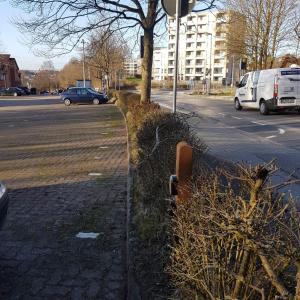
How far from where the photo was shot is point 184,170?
329 cm

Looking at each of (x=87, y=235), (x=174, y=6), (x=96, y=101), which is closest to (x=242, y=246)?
(x=87, y=235)

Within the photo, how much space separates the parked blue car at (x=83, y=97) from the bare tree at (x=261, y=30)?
13136 mm

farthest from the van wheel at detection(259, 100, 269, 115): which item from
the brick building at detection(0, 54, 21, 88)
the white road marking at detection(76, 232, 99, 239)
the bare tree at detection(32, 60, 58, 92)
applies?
the bare tree at detection(32, 60, 58, 92)

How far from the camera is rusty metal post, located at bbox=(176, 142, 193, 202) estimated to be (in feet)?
10.5

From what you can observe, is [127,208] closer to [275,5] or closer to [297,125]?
[297,125]

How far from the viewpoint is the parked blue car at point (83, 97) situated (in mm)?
36000

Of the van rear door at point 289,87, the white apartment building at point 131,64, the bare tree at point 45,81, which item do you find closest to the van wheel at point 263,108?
the van rear door at point 289,87

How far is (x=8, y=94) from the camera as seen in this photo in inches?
2640

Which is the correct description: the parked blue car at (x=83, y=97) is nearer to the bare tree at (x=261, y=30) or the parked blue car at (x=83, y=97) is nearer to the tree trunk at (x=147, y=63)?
the bare tree at (x=261, y=30)

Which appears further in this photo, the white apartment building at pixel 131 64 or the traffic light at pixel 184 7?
the white apartment building at pixel 131 64

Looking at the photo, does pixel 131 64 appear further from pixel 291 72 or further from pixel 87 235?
pixel 87 235

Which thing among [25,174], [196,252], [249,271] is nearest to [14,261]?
[196,252]

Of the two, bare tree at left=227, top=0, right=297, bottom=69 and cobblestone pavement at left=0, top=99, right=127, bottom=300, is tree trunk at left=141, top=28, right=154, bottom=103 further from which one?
bare tree at left=227, top=0, right=297, bottom=69

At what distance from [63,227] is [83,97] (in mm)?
32204
